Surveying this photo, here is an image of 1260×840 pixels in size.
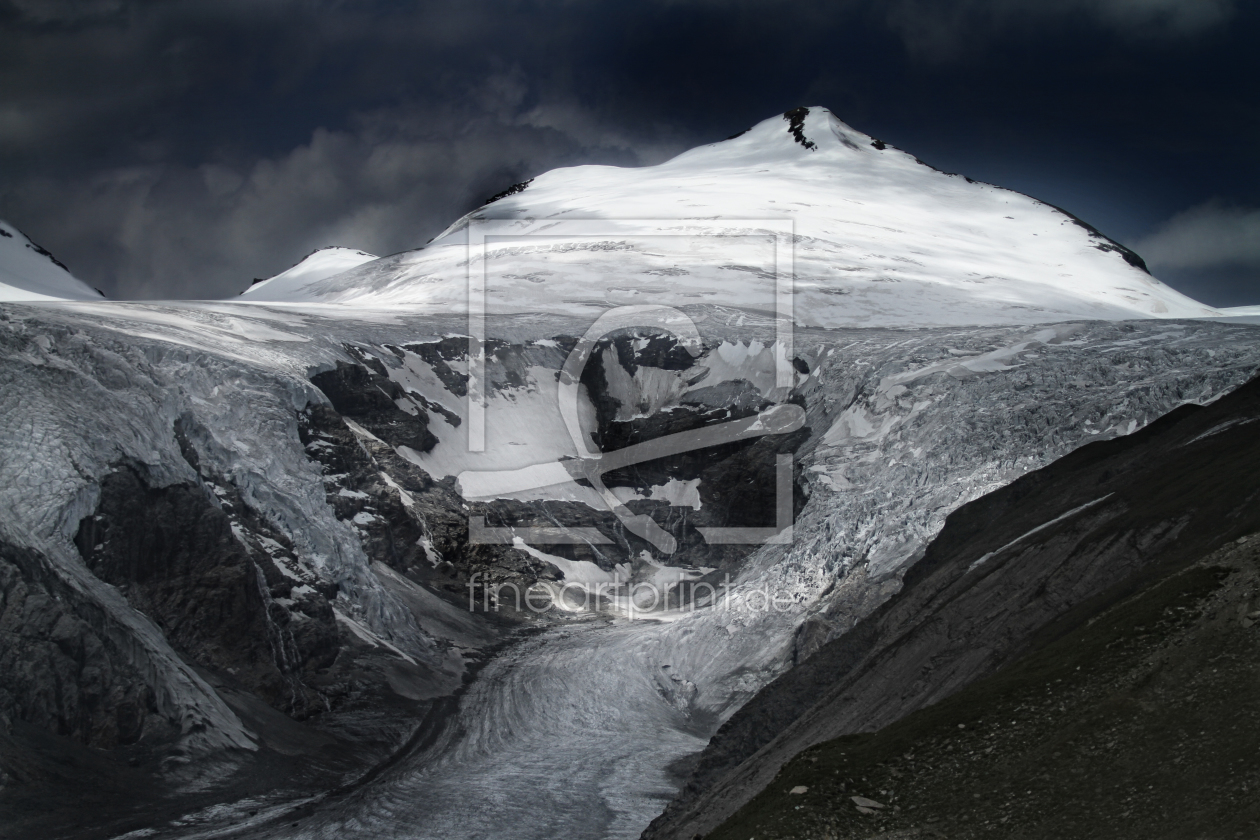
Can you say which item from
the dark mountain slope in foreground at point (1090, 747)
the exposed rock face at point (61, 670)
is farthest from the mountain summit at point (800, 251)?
the dark mountain slope in foreground at point (1090, 747)

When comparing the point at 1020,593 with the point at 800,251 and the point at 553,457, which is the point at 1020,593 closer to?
the point at 553,457

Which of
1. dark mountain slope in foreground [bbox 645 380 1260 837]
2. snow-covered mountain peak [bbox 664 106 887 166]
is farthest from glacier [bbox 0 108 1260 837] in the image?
snow-covered mountain peak [bbox 664 106 887 166]

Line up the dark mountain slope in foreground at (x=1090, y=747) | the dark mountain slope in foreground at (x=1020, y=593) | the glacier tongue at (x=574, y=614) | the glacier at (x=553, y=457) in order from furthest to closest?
the glacier at (x=553, y=457), the glacier tongue at (x=574, y=614), the dark mountain slope in foreground at (x=1020, y=593), the dark mountain slope in foreground at (x=1090, y=747)

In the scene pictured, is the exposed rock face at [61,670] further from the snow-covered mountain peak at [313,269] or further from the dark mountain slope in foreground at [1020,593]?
the snow-covered mountain peak at [313,269]

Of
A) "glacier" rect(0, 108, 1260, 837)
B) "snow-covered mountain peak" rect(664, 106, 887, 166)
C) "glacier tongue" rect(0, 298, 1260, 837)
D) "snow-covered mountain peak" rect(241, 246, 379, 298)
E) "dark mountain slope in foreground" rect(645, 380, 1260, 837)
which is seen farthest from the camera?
"snow-covered mountain peak" rect(664, 106, 887, 166)

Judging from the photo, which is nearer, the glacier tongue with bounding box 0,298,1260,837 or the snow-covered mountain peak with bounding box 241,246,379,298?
the glacier tongue with bounding box 0,298,1260,837
